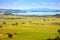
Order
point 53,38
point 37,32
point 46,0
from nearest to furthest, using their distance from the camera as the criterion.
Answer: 1. point 53,38
2. point 37,32
3. point 46,0

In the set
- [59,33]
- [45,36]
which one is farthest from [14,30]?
[59,33]

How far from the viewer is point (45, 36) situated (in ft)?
18.3

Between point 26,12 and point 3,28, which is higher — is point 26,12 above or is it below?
above

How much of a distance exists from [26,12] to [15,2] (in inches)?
28.1

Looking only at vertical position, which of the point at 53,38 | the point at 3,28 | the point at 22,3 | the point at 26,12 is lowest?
the point at 53,38

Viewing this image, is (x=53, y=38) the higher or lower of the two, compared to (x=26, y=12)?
lower

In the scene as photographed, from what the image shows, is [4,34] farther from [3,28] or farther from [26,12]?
[26,12]

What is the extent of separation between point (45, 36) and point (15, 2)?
2.01 m

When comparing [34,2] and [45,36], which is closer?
[45,36]

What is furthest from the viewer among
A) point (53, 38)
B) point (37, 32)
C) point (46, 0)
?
point (46, 0)

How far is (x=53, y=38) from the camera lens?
18.0 ft

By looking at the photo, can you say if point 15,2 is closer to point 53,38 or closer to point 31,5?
point 31,5

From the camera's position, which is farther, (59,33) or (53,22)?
(53,22)

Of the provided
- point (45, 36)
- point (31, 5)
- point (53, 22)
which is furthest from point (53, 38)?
point (31, 5)
